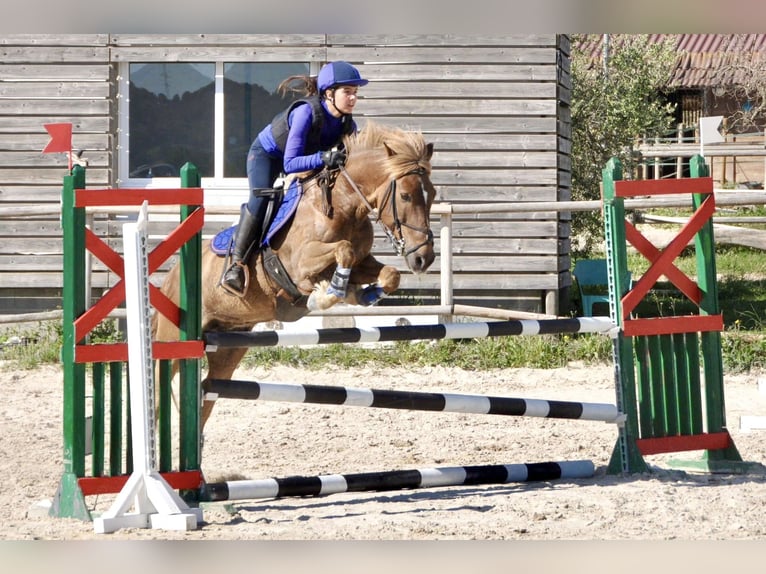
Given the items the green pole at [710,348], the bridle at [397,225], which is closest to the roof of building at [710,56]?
the green pole at [710,348]

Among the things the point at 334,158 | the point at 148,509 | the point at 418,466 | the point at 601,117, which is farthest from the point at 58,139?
the point at 601,117

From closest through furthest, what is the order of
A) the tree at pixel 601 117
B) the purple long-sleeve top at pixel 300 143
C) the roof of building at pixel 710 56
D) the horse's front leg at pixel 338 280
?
the horse's front leg at pixel 338 280
the purple long-sleeve top at pixel 300 143
the tree at pixel 601 117
the roof of building at pixel 710 56

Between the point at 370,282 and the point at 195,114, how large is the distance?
474 centimetres

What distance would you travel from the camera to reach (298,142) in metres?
5.10

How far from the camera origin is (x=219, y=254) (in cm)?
555

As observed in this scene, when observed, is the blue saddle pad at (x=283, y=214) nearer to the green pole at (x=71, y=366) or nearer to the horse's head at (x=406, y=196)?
the horse's head at (x=406, y=196)

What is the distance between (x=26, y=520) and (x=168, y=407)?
737mm

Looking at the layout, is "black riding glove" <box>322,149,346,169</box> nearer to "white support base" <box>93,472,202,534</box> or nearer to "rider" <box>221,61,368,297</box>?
"rider" <box>221,61,368,297</box>

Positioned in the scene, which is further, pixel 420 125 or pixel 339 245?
pixel 420 125

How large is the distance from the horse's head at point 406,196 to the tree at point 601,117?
7.65 meters

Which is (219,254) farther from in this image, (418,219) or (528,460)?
(528,460)

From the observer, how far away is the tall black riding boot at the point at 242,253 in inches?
209

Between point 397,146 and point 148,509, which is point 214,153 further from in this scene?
point 148,509

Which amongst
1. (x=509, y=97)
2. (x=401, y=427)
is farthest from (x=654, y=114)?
(x=401, y=427)
